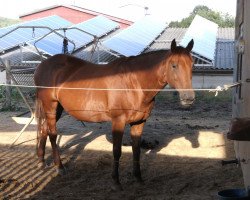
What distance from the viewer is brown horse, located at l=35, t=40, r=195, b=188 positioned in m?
5.47

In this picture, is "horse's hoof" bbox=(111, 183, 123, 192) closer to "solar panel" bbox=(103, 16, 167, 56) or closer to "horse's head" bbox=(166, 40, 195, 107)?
"horse's head" bbox=(166, 40, 195, 107)

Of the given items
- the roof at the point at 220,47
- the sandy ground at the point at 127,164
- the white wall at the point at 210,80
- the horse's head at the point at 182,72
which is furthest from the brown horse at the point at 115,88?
the roof at the point at 220,47

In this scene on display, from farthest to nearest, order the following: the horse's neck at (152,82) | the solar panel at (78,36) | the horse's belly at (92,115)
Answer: the solar panel at (78,36), the horse's belly at (92,115), the horse's neck at (152,82)

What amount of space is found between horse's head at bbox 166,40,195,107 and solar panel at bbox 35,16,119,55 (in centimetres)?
1082

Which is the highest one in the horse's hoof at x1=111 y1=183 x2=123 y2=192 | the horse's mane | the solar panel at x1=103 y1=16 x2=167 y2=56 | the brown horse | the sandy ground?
the horse's mane

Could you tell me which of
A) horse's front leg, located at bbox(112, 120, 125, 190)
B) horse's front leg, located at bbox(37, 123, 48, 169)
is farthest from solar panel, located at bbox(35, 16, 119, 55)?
horse's front leg, located at bbox(112, 120, 125, 190)

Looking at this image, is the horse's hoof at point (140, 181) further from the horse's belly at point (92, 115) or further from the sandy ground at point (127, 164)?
the horse's belly at point (92, 115)

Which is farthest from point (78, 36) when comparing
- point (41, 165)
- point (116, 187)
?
point (116, 187)

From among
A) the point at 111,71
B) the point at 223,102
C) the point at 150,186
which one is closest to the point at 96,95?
the point at 111,71

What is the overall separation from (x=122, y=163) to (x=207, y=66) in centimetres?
1219

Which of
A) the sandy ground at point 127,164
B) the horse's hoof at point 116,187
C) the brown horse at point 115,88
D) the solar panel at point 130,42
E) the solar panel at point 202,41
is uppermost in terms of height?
the brown horse at point 115,88

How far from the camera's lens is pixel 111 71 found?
6.31 meters

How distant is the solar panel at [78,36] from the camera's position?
17.2 metres

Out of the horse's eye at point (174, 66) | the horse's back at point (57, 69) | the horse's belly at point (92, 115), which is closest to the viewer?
the horse's eye at point (174, 66)
